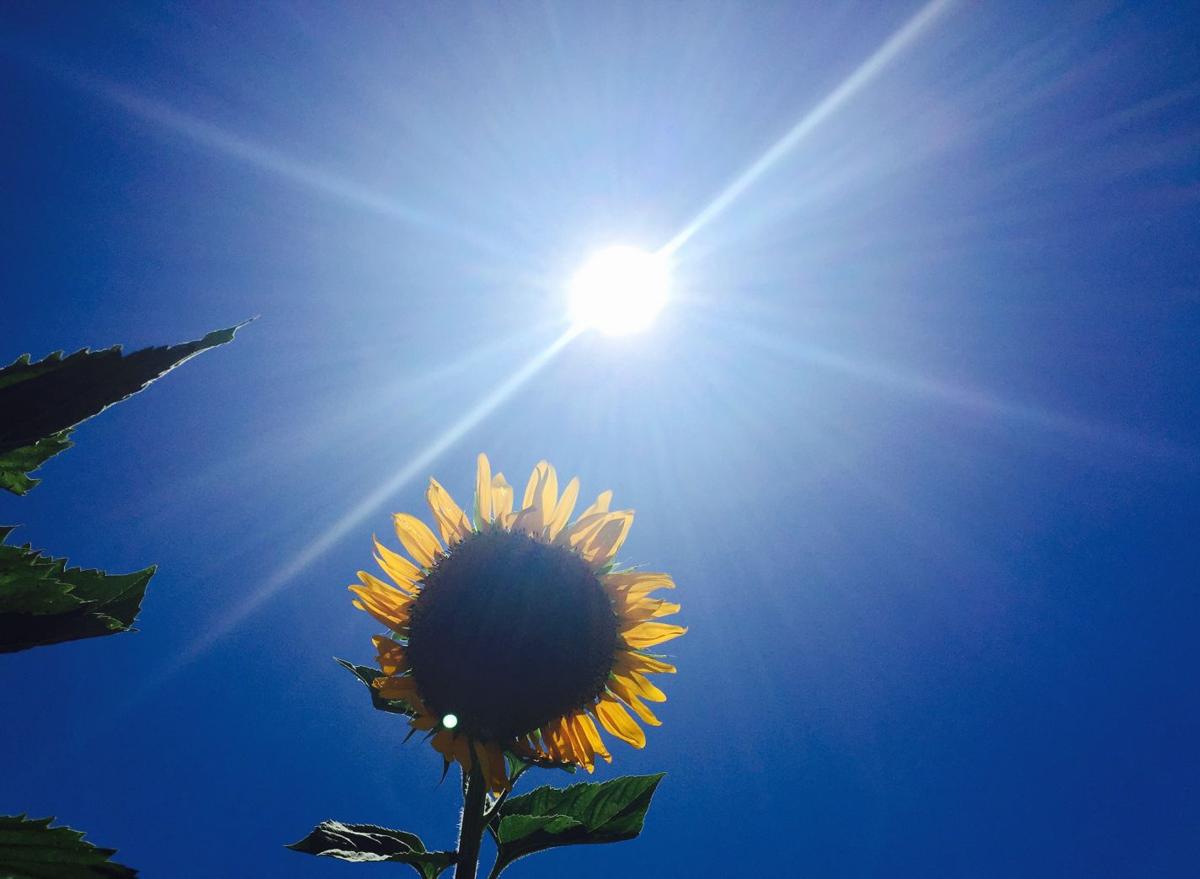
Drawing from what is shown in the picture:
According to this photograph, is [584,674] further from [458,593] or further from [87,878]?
[87,878]

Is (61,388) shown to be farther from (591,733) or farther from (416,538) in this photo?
(591,733)

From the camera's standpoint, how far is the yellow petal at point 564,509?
3081 mm

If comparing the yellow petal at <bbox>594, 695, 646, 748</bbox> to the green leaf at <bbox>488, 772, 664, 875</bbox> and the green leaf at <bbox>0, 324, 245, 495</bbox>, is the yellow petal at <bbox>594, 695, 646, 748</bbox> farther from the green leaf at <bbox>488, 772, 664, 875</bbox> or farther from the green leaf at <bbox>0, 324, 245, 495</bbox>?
the green leaf at <bbox>0, 324, 245, 495</bbox>

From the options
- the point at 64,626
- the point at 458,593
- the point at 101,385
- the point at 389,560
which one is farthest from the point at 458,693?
the point at 101,385

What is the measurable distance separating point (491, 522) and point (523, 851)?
1.25 m

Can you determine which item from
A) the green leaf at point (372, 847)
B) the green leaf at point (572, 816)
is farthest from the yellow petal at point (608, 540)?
the green leaf at point (372, 847)

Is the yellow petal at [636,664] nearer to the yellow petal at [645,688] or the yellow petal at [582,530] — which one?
the yellow petal at [645,688]

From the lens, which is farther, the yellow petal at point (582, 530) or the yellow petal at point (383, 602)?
the yellow petal at point (582, 530)

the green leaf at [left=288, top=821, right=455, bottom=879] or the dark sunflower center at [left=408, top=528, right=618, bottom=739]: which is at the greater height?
the dark sunflower center at [left=408, top=528, right=618, bottom=739]

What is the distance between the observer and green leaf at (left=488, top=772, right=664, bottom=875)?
1.99m

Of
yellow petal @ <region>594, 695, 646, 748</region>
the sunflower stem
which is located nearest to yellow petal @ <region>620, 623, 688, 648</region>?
yellow petal @ <region>594, 695, 646, 748</region>

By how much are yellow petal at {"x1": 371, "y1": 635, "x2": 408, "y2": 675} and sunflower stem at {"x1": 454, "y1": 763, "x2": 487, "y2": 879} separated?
43 centimetres

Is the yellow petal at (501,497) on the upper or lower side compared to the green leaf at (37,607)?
upper

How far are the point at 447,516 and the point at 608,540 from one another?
0.65 meters
